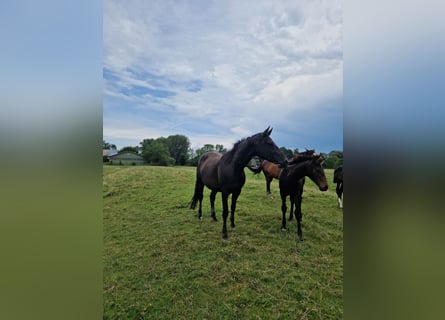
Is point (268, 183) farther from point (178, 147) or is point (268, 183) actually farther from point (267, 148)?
point (178, 147)

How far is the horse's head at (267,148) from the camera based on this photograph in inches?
99.8

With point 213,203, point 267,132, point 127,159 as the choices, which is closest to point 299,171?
point 267,132

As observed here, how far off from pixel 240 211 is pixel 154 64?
238 cm

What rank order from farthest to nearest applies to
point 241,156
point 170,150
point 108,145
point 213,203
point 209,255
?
point 213,203 < point 241,156 < point 170,150 < point 209,255 < point 108,145

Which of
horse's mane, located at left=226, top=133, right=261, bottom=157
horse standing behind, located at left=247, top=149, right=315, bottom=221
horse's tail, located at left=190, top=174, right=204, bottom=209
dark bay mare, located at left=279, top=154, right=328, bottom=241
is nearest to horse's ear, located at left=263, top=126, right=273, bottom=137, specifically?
horse's mane, located at left=226, top=133, right=261, bottom=157

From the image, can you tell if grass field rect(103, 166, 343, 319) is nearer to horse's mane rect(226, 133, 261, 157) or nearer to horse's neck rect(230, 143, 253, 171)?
horse's neck rect(230, 143, 253, 171)

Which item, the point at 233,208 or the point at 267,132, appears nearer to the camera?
the point at 267,132

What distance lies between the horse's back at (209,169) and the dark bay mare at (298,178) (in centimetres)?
99

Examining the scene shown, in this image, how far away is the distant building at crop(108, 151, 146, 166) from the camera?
225 cm

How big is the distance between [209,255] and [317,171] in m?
1.75

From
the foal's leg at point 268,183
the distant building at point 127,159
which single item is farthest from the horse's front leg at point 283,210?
the distant building at point 127,159

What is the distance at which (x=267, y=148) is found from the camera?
2.59 metres
